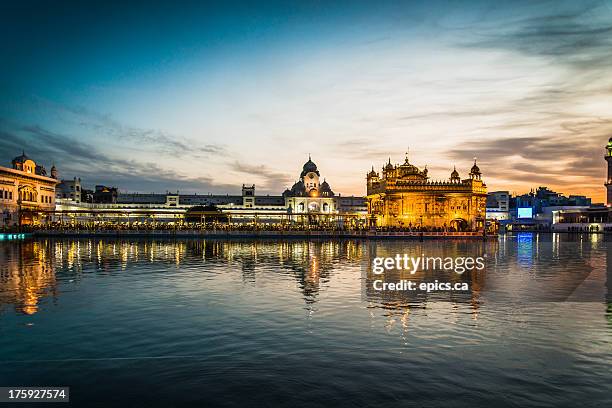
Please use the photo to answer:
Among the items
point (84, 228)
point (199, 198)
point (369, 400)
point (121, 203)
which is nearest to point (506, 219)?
point (199, 198)

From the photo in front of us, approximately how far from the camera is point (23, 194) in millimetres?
84375

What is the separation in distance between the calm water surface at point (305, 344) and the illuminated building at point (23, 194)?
64.0 meters

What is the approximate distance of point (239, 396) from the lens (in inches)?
366

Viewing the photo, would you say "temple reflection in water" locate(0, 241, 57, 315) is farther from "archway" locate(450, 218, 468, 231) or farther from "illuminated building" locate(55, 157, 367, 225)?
"illuminated building" locate(55, 157, 367, 225)

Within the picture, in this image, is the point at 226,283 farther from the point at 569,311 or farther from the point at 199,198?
the point at 199,198

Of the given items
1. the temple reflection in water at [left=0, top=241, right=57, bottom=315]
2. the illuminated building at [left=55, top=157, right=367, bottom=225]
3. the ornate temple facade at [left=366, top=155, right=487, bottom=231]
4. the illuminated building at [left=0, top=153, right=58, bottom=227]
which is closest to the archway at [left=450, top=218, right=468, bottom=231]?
the ornate temple facade at [left=366, top=155, right=487, bottom=231]

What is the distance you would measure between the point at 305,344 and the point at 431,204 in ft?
258

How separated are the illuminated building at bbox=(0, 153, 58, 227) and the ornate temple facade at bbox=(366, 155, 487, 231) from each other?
202ft

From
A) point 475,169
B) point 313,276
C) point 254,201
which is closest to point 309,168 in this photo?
point 254,201

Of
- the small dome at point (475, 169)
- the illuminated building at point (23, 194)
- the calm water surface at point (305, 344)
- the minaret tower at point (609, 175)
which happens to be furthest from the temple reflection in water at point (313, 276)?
the minaret tower at point (609, 175)

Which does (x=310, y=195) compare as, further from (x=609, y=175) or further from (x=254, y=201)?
(x=609, y=175)

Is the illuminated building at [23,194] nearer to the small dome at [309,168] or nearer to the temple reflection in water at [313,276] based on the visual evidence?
the temple reflection in water at [313,276]

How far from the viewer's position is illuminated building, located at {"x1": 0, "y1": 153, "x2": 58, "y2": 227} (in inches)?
3043

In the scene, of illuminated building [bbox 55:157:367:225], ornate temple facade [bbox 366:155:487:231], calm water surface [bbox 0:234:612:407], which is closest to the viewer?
calm water surface [bbox 0:234:612:407]
